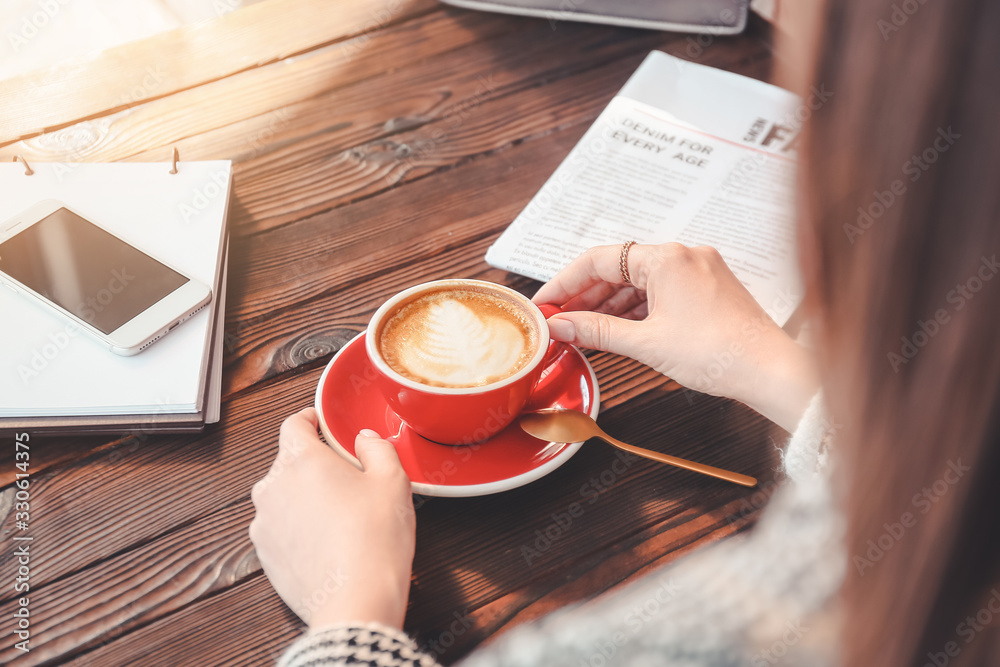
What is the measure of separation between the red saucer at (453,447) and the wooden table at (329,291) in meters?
0.03

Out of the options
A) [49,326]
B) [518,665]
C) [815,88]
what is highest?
[815,88]

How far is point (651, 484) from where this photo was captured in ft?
2.30

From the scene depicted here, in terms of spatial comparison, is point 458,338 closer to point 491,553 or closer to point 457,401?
point 457,401

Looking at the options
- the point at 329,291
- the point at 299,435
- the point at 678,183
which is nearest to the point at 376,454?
the point at 299,435

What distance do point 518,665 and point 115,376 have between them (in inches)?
18.7

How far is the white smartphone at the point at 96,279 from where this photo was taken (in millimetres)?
753

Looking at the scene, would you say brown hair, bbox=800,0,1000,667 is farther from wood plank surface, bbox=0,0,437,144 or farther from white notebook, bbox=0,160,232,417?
wood plank surface, bbox=0,0,437,144

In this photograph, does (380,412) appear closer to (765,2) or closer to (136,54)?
(136,54)

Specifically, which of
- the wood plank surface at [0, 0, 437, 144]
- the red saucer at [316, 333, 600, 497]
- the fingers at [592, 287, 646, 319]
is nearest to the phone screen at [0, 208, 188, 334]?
the red saucer at [316, 333, 600, 497]

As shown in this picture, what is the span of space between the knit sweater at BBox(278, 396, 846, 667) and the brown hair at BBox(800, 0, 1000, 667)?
0.26 m

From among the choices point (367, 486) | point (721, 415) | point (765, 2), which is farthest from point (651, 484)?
point (765, 2)

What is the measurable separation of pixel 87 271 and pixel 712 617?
0.72 meters

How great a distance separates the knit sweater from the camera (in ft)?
1.98

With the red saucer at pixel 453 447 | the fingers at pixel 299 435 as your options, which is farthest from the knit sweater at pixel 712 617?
the fingers at pixel 299 435
